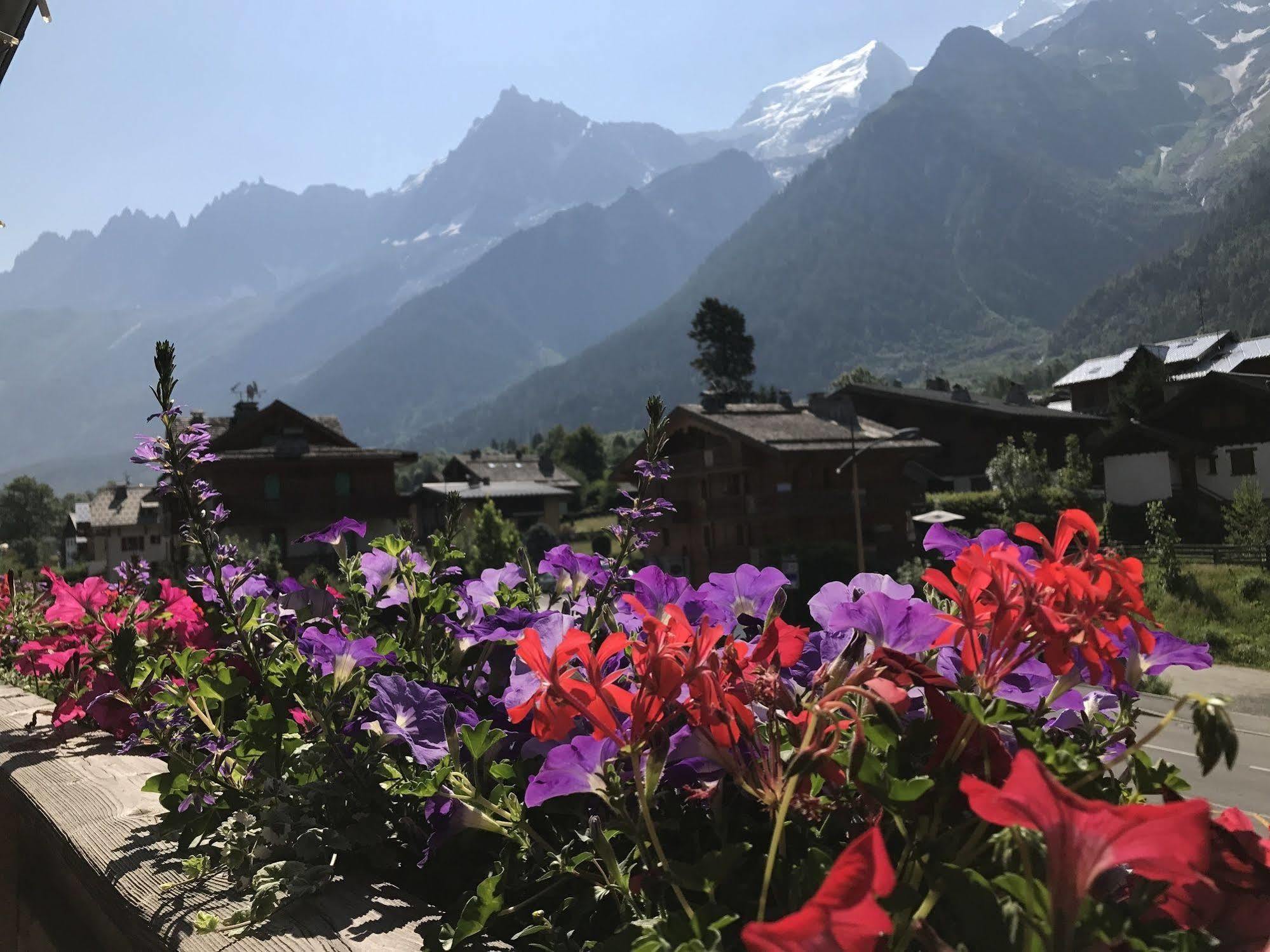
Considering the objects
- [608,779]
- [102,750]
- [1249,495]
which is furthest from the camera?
[1249,495]

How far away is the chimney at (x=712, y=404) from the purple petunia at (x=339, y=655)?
116ft

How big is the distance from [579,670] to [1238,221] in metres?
220

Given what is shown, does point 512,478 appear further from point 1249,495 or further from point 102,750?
point 102,750

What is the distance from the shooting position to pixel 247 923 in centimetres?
123

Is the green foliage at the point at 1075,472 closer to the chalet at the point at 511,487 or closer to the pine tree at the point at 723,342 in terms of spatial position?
the chalet at the point at 511,487

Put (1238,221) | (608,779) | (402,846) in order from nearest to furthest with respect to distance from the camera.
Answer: (608,779)
(402,846)
(1238,221)

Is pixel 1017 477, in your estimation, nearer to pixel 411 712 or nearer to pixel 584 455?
pixel 411 712

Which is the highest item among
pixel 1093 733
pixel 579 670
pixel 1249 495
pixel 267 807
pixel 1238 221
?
pixel 1238 221

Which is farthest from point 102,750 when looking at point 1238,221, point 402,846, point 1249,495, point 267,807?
point 1238,221

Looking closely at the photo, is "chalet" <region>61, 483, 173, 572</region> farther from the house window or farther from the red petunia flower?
the red petunia flower

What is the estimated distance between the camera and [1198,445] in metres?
38.8

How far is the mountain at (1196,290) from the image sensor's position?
485ft

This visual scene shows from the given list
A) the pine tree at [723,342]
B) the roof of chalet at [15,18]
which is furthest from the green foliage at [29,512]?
the roof of chalet at [15,18]

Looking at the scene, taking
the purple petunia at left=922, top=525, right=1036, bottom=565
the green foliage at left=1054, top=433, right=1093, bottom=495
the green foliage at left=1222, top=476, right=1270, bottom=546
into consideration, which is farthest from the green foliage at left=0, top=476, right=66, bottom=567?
the purple petunia at left=922, top=525, right=1036, bottom=565
